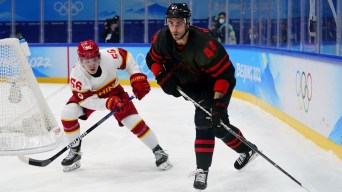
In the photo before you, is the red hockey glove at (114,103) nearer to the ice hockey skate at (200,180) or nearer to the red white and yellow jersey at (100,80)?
the red white and yellow jersey at (100,80)

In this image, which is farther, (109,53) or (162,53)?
(109,53)

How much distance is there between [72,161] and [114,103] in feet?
1.47

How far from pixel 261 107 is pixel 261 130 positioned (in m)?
1.34

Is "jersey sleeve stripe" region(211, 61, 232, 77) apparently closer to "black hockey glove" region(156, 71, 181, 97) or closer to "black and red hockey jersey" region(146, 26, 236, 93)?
"black and red hockey jersey" region(146, 26, 236, 93)

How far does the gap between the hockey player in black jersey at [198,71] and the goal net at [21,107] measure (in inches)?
29.5

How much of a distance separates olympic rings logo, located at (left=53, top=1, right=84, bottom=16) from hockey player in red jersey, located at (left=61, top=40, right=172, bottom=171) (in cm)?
747

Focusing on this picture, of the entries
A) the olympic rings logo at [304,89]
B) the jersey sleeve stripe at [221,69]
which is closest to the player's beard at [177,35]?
the jersey sleeve stripe at [221,69]

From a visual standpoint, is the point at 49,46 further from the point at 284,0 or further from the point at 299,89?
the point at 299,89

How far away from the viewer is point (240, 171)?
3.51 meters

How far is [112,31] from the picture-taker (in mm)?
9961

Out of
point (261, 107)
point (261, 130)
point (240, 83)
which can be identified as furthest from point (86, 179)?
point (240, 83)

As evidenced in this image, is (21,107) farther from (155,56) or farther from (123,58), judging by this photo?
(155,56)

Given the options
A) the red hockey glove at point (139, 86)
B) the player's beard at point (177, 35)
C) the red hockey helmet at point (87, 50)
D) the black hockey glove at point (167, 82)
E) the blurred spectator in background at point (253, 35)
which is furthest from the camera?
the blurred spectator in background at point (253, 35)

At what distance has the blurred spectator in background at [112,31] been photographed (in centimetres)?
992
